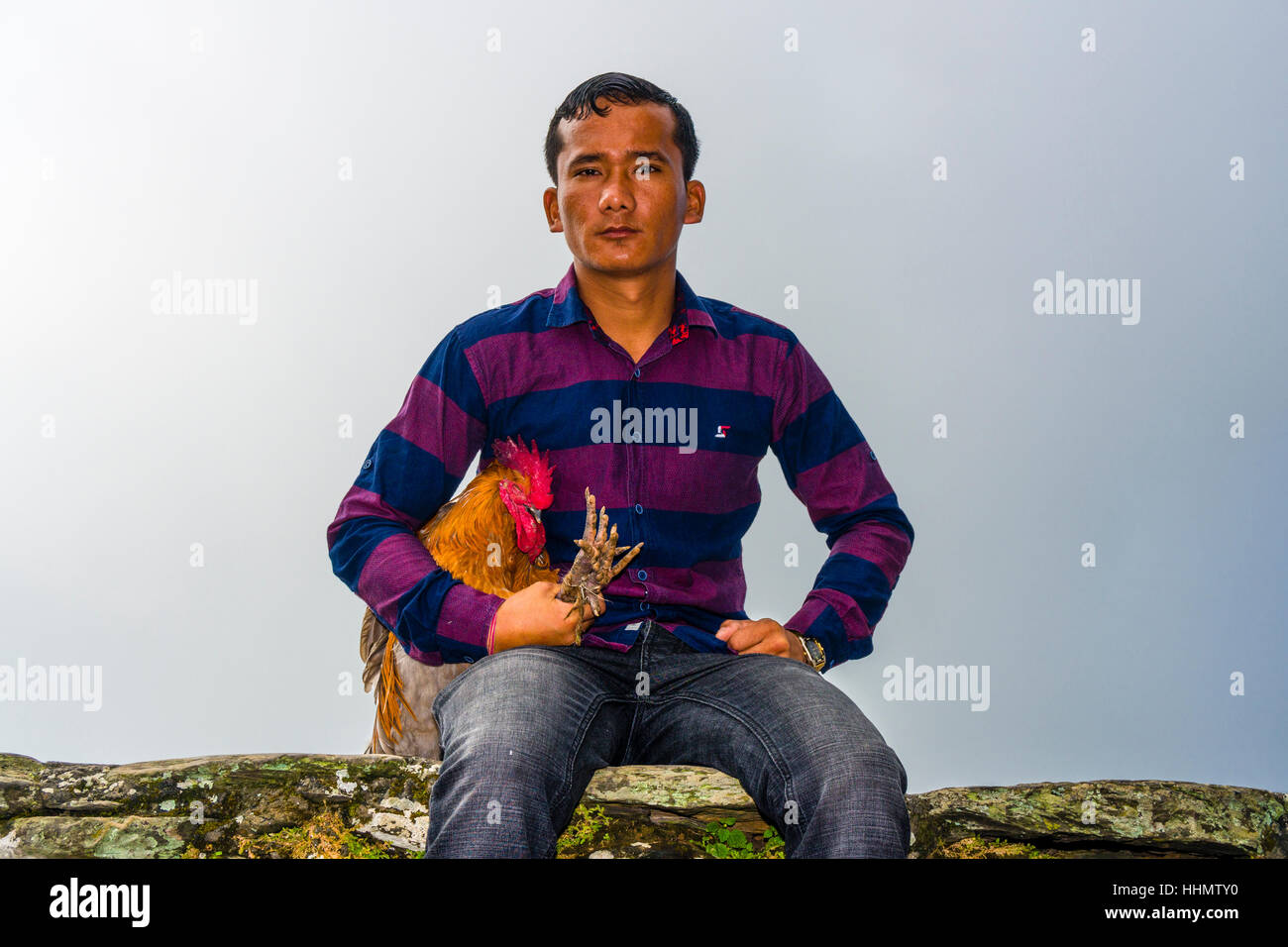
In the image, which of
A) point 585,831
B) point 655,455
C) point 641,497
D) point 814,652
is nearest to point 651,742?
point 585,831

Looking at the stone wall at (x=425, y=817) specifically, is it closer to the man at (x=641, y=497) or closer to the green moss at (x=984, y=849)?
the green moss at (x=984, y=849)

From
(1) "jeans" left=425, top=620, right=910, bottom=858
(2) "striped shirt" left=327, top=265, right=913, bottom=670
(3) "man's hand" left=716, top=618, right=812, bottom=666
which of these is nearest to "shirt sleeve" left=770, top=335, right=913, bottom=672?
(2) "striped shirt" left=327, top=265, right=913, bottom=670

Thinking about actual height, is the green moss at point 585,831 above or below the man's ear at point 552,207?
below

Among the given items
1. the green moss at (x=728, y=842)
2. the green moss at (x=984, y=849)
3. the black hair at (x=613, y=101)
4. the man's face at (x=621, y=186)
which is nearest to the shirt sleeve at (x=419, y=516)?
the man's face at (x=621, y=186)

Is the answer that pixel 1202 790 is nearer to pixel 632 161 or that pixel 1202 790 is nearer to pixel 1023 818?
pixel 1023 818

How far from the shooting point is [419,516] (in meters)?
2.49

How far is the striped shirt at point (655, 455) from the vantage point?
8.11 ft

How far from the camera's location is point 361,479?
2514mm

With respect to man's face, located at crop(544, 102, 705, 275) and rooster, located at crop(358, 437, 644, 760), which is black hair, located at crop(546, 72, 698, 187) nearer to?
man's face, located at crop(544, 102, 705, 275)

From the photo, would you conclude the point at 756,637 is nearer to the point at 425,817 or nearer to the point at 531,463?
the point at 531,463

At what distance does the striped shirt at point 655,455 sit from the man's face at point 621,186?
16 cm

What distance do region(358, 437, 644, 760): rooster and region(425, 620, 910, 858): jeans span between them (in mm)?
469
